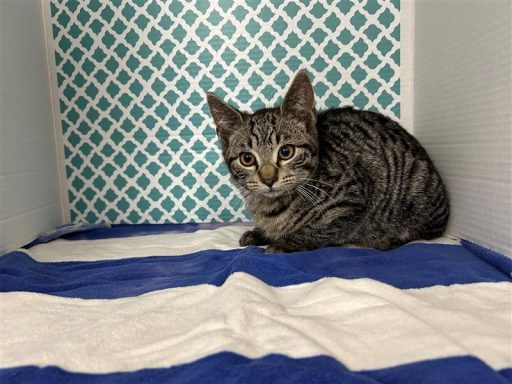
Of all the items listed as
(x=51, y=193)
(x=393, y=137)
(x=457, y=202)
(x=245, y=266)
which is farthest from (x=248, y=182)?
(x=51, y=193)

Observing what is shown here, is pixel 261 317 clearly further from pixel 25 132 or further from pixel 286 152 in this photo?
pixel 25 132

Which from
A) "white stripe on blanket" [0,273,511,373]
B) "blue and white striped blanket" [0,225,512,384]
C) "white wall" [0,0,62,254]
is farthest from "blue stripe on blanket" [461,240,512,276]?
"white wall" [0,0,62,254]

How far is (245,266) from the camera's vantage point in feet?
3.68

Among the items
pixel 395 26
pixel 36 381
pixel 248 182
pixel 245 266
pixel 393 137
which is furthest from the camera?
pixel 395 26

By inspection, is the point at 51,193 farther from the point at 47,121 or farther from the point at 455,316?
the point at 455,316

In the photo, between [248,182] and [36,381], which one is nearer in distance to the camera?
[36,381]

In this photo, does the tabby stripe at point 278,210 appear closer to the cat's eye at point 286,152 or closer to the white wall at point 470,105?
the cat's eye at point 286,152

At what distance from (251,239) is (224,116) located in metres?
0.46

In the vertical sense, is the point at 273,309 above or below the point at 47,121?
below

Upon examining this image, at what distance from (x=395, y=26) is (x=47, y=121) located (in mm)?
1593

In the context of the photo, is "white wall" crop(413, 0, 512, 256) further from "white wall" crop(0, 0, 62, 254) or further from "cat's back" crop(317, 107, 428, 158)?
"white wall" crop(0, 0, 62, 254)

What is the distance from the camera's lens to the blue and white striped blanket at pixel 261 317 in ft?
2.09

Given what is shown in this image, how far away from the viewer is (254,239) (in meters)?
1.49

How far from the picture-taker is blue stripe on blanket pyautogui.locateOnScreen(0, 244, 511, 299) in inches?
40.7
